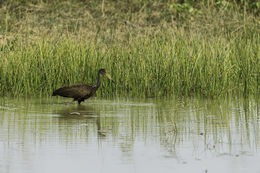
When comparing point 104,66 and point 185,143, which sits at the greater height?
point 104,66

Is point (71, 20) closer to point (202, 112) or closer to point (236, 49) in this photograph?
point (236, 49)

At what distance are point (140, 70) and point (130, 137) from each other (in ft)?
18.0

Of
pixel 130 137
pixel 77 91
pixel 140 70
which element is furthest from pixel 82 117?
pixel 140 70

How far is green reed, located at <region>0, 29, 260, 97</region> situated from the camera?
13133mm

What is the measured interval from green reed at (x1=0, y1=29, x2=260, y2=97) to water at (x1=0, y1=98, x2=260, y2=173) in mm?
1209

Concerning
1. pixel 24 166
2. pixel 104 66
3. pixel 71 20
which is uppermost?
pixel 71 20

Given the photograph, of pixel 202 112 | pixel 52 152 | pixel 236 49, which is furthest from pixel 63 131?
pixel 236 49

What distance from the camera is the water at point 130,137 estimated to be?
6387 mm

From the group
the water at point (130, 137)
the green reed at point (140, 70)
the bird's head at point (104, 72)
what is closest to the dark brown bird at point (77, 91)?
the water at point (130, 137)

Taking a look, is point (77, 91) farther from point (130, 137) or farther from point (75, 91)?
point (130, 137)

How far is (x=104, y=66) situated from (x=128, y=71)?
0.71 m

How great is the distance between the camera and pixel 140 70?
1341 cm

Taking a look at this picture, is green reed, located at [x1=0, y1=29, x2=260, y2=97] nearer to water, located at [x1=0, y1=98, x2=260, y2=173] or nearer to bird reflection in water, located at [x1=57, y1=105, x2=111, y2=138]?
water, located at [x1=0, y1=98, x2=260, y2=173]

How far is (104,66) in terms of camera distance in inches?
545
